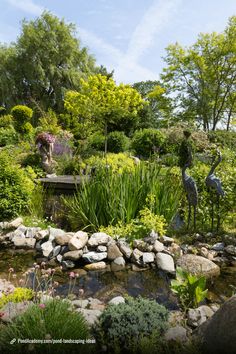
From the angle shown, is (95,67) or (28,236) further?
(95,67)

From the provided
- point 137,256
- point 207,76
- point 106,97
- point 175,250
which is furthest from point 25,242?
point 207,76

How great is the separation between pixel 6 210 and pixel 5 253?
0.98 metres

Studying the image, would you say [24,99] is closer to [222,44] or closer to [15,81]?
[15,81]

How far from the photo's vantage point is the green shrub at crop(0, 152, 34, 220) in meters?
5.51

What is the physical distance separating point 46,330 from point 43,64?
77.1ft

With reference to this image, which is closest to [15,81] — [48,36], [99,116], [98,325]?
[48,36]

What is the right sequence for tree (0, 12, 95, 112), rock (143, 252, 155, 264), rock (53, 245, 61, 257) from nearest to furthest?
rock (143, 252, 155, 264) < rock (53, 245, 61, 257) < tree (0, 12, 95, 112)

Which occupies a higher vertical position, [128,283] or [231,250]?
[231,250]

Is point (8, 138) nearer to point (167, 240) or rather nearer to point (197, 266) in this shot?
point (167, 240)

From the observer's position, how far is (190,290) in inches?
120

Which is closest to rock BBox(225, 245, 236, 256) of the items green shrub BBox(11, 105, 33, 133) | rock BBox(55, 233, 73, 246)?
rock BBox(55, 233, 73, 246)

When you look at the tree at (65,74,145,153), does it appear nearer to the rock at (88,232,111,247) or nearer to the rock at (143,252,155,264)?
the rock at (88,232,111,247)

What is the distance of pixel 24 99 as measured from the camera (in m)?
23.8

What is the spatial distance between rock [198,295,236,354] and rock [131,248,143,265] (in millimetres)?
2109
